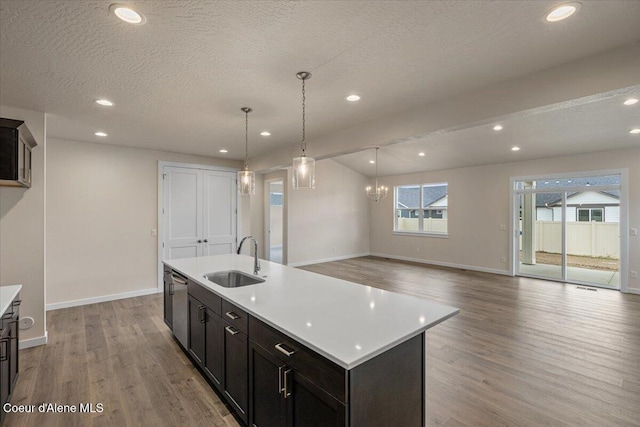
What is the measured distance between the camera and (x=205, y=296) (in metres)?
2.46

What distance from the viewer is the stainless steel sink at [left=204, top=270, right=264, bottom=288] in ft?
9.45

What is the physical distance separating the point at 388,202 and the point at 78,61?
8182 millimetres

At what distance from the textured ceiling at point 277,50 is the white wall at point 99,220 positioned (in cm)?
164

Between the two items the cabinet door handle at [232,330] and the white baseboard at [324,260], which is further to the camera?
the white baseboard at [324,260]

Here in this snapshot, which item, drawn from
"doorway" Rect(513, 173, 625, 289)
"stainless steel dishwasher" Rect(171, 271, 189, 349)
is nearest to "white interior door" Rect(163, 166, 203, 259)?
"stainless steel dishwasher" Rect(171, 271, 189, 349)

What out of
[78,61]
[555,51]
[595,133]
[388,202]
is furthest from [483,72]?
[388,202]

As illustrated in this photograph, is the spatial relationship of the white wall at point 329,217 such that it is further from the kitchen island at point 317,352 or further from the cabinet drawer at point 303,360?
the cabinet drawer at point 303,360

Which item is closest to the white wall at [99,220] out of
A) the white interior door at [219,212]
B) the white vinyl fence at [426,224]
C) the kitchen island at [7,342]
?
the white interior door at [219,212]

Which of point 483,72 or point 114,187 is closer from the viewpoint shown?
point 483,72

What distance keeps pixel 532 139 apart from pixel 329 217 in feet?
16.8

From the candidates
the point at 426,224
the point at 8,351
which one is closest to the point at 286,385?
the point at 8,351

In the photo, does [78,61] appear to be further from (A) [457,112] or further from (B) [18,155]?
(A) [457,112]

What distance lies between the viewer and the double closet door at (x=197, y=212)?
554 cm

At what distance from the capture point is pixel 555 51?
6.94 ft
